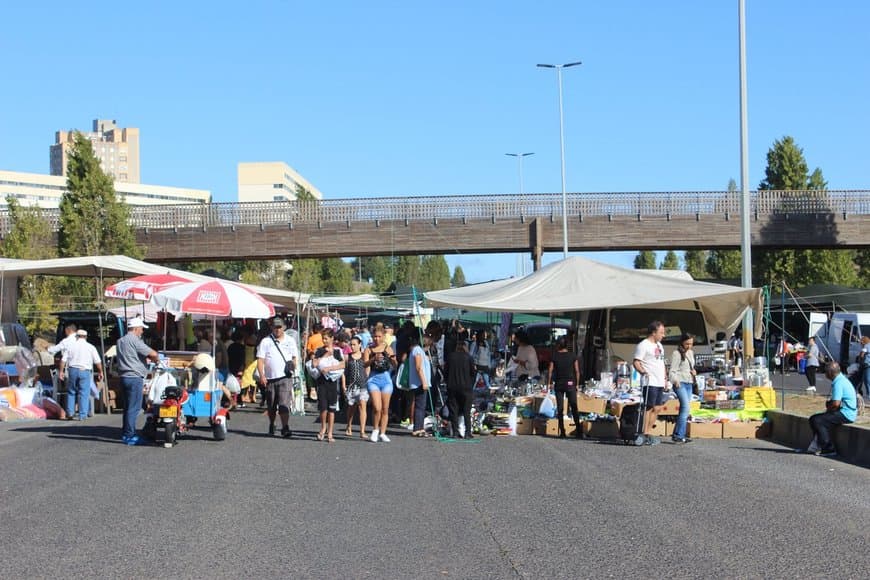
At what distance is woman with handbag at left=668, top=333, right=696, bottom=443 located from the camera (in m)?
15.1

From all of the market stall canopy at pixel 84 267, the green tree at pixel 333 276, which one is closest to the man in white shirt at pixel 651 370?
the market stall canopy at pixel 84 267

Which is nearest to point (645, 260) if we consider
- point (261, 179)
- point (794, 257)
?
point (794, 257)

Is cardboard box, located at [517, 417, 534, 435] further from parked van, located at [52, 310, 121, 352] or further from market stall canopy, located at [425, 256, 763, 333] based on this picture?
parked van, located at [52, 310, 121, 352]

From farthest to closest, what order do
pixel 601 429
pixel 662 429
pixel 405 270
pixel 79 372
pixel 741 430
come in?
pixel 405 270
pixel 79 372
pixel 601 429
pixel 741 430
pixel 662 429

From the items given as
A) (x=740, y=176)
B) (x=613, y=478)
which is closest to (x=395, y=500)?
(x=613, y=478)

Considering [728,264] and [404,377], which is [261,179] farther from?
[404,377]

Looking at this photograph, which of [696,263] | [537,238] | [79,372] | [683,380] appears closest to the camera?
[683,380]

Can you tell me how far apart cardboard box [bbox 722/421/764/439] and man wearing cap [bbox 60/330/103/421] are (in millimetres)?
10931

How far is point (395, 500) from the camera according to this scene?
9.84 m

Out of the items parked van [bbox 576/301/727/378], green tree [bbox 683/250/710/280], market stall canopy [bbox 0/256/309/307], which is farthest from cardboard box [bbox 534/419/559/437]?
green tree [bbox 683/250/710/280]

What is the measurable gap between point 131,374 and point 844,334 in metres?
25.8

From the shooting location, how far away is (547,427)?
16641 millimetres

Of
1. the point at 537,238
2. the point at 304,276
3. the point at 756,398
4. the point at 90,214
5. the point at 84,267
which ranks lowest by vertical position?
the point at 756,398

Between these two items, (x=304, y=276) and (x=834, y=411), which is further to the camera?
(x=304, y=276)
